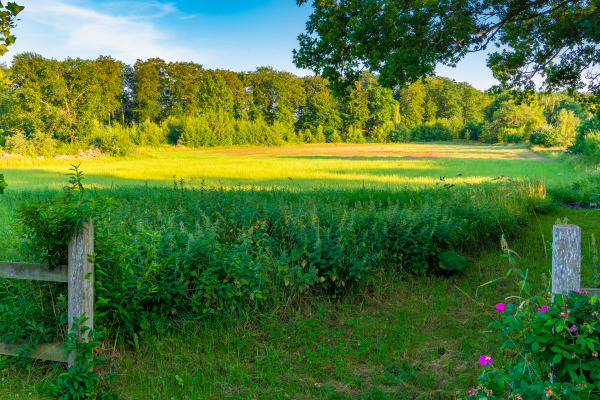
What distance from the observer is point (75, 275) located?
12.2 feet

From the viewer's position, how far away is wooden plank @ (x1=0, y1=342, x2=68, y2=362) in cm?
384

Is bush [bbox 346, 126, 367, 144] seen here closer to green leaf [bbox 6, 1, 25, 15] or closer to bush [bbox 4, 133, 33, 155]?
bush [bbox 4, 133, 33, 155]

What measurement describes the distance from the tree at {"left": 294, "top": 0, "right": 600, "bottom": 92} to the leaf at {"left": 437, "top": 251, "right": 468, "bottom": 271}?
14.0ft

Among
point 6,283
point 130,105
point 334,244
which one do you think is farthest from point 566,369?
point 130,105

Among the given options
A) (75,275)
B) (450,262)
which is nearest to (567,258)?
(75,275)

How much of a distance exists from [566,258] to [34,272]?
409 cm

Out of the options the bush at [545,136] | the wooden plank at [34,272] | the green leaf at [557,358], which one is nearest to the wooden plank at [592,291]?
the green leaf at [557,358]

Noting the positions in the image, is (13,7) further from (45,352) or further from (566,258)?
(566,258)

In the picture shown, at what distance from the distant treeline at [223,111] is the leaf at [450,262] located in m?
29.5

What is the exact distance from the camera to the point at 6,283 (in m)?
4.62

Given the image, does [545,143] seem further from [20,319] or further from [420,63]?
[20,319]

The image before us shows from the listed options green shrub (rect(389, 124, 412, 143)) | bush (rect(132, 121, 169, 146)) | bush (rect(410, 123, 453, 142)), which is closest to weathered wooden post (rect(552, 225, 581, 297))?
bush (rect(132, 121, 169, 146))

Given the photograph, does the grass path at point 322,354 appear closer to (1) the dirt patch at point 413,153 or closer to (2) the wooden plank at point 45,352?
(2) the wooden plank at point 45,352

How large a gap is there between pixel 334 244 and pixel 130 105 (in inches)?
2475
